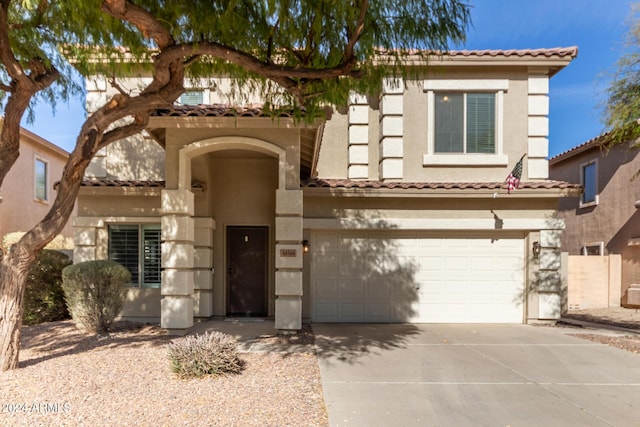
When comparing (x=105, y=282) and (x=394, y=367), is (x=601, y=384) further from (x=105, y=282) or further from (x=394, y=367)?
(x=105, y=282)

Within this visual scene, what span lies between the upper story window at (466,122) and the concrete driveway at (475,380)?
4.91 meters

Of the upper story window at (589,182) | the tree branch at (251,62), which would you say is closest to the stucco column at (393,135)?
the tree branch at (251,62)

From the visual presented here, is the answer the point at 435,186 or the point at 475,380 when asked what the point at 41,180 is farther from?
the point at 475,380

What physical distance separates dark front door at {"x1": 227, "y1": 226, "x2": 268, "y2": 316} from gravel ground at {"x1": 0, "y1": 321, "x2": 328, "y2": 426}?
351cm

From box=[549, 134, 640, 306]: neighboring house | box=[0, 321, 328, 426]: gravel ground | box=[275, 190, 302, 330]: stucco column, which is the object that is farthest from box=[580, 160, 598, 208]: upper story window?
box=[0, 321, 328, 426]: gravel ground

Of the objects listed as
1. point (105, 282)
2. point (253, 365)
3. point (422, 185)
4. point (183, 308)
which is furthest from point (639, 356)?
point (105, 282)

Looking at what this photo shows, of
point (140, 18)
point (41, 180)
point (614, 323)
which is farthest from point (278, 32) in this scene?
point (41, 180)

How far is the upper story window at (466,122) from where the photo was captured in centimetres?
1117

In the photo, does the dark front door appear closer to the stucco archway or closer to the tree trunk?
the stucco archway

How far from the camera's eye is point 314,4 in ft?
19.1

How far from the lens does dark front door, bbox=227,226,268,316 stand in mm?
10594

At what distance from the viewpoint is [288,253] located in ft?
27.1

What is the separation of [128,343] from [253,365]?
108 inches

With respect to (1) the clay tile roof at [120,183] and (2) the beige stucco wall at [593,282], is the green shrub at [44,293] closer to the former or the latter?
(1) the clay tile roof at [120,183]
